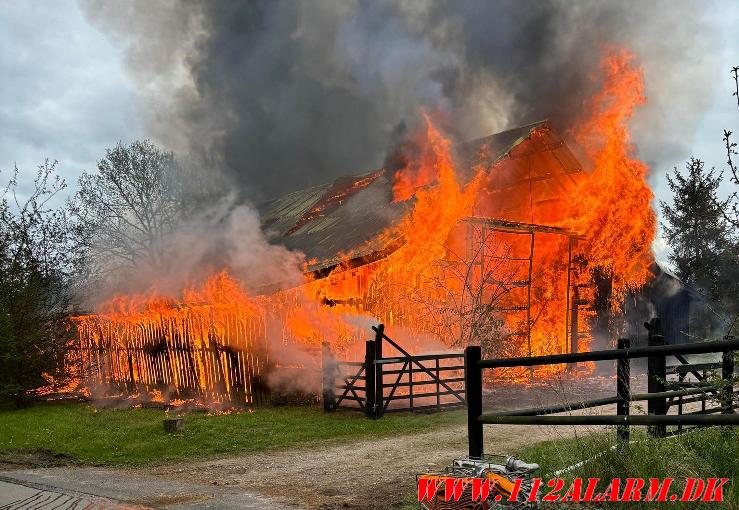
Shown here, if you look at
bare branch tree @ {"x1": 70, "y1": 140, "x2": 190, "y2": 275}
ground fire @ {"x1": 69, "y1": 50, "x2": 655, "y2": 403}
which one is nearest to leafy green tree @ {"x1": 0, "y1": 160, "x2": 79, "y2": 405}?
ground fire @ {"x1": 69, "y1": 50, "x2": 655, "y2": 403}

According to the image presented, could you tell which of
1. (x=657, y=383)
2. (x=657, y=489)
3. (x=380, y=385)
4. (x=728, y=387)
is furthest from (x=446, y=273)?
(x=657, y=489)

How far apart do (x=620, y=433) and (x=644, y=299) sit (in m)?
19.2

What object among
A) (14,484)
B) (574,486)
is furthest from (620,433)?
(14,484)

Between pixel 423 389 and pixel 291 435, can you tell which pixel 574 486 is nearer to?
pixel 291 435

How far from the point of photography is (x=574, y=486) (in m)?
4.74

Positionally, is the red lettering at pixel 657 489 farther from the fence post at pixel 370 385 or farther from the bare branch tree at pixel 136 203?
the bare branch tree at pixel 136 203

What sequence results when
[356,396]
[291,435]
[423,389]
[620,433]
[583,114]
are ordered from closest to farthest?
[620,433] < [291,435] < [356,396] < [423,389] < [583,114]

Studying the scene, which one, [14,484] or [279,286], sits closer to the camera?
[14,484]

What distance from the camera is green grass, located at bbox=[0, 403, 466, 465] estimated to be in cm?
1067

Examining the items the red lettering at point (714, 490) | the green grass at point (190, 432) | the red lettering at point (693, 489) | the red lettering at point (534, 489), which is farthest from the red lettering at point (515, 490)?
the green grass at point (190, 432)

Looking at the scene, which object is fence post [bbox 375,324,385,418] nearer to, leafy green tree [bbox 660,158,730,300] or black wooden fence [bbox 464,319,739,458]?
black wooden fence [bbox 464,319,739,458]

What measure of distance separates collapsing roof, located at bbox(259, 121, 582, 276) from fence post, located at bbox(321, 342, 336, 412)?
9.51ft

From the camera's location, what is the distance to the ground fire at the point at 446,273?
53.6ft

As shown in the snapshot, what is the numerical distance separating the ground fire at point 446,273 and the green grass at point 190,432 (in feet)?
7.94
